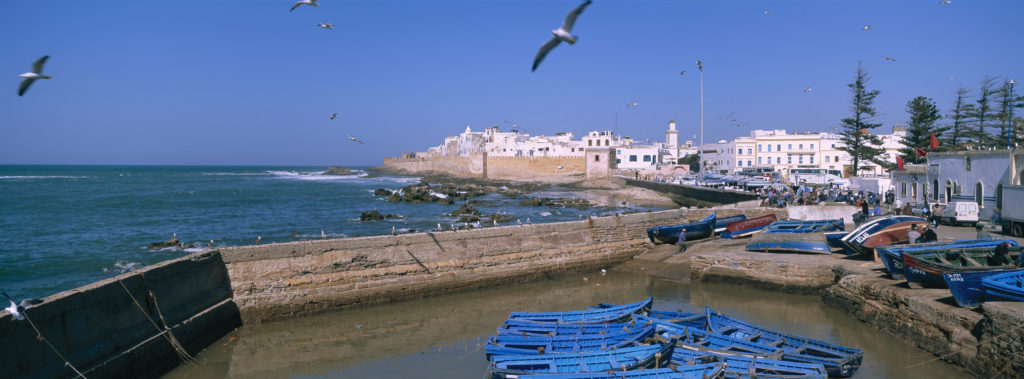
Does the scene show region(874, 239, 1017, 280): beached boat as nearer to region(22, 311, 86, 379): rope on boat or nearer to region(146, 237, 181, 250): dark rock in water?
region(22, 311, 86, 379): rope on boat

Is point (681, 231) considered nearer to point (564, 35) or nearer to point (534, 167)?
point (564, 35)

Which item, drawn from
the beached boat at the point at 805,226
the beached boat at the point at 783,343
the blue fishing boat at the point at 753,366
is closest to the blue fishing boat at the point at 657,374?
the blue fishing boat at the point at 753,366

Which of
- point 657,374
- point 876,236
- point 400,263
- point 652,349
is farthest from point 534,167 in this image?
point 657,374

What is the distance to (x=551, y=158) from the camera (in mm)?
80062

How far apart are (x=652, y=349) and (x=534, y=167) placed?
71258 millimetres

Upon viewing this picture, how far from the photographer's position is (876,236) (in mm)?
15109

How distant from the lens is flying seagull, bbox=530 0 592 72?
7.02 metres

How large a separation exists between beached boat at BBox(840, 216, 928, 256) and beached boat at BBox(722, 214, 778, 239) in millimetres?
5150

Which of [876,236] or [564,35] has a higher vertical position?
[564,35]

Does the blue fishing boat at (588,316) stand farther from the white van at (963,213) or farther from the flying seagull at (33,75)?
the white van at (963,213)

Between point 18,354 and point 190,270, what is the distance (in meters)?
3.75

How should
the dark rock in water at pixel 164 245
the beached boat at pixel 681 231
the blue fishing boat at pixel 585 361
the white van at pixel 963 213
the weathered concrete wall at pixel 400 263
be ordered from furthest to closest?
the dark rock in water at pixel 164 245 < the beached boat at pixel 681 231 < the white van at pixel 963 213 < the weathered concrete wall at pixel 400 263 < the blue fishing boat at pixel 585 361

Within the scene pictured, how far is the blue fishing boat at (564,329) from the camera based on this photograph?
10.4m

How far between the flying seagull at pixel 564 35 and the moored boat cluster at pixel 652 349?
14.3ft
